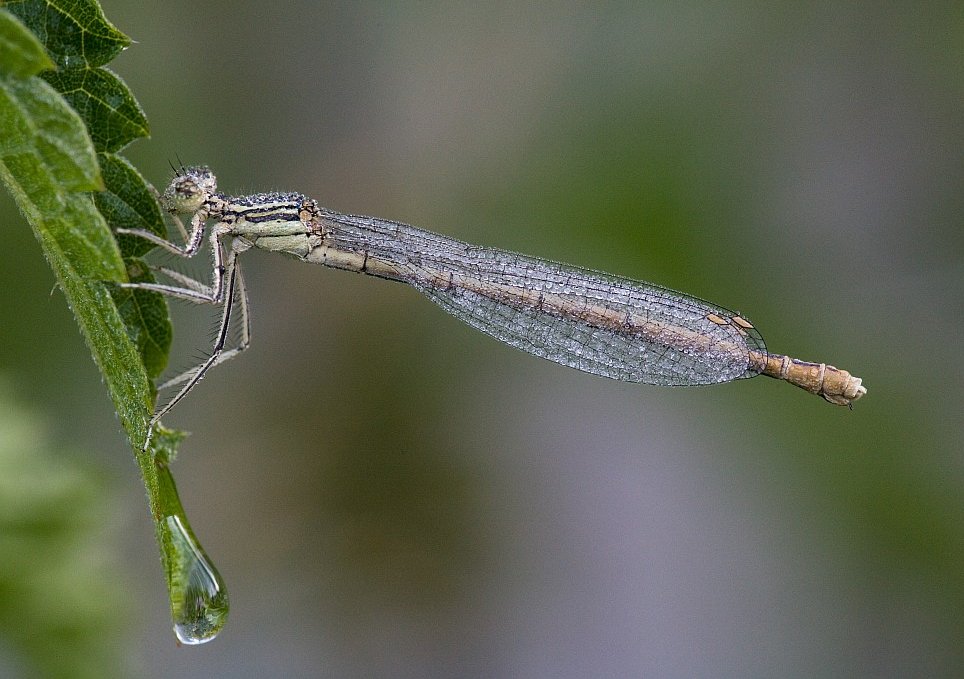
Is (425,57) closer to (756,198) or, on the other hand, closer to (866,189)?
(756,198)

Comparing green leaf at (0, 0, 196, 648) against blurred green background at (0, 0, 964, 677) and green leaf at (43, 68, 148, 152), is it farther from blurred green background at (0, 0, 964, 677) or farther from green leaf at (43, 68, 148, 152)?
blurred green background at (0, 0, 964, 677)

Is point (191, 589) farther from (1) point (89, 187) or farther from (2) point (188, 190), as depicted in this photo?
(2) point (188, 190)

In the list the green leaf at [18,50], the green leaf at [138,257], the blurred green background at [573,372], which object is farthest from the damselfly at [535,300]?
the green leaf at [18,50]

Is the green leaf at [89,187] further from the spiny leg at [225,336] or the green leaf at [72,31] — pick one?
the spiny leg at [225,336]

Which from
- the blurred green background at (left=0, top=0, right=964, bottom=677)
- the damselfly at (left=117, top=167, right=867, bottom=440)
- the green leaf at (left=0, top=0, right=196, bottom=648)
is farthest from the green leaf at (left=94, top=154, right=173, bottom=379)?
the blurred green background at (left=0, top=0, right=964, bottom=677)

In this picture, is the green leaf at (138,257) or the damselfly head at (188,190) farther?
the damselfly head at (188,190)
